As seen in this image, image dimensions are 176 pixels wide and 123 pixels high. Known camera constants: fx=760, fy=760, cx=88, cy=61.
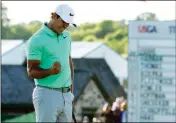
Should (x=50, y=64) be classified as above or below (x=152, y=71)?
below

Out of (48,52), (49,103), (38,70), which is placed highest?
(48,52)

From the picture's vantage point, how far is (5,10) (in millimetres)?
19094

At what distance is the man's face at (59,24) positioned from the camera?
6.42 meters

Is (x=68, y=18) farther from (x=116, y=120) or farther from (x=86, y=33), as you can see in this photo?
(x=86, y=33)

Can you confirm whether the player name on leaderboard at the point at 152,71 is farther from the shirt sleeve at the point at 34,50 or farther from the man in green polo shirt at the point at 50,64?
the shirt sleeve at the point at 34,50

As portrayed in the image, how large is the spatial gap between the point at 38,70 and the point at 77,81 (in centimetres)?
1481

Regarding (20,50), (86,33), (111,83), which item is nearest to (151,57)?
(20,50)

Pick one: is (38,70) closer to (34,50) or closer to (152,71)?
(34,50)

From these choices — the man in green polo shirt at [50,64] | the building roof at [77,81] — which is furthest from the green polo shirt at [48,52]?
the building roof at [77,81]

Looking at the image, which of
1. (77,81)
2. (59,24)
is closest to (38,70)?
(59,24)

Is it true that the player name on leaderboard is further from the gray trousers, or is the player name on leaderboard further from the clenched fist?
the clenched fist

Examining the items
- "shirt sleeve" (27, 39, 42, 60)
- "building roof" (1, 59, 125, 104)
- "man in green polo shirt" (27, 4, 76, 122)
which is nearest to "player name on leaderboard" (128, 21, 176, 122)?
"building roof" (1, 59, 125, 104)

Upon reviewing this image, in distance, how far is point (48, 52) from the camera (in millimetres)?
6449

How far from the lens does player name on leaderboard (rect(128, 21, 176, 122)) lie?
13250 millimetres
